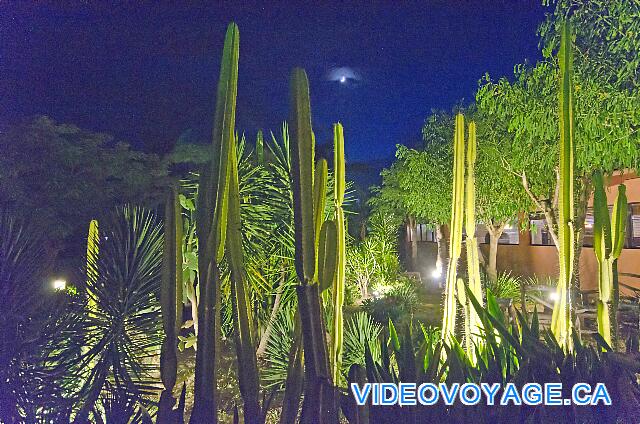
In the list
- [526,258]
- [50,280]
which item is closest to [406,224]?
[526,258]

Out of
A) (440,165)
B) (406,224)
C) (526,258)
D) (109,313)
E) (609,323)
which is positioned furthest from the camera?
(406,224)

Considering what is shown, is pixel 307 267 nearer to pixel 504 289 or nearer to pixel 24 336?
pixel 24 336

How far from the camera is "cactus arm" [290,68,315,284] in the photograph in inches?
59.9

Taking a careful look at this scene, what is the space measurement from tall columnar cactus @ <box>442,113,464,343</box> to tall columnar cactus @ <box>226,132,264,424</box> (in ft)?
3.83

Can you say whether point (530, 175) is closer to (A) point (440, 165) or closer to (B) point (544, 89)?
(A) point (440, 165)

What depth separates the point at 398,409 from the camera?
1423mm

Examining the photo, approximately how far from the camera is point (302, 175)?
1555 mm

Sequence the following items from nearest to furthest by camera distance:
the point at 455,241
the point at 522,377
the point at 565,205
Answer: the point at 522,377
the point at 565,205
the point at 455,241

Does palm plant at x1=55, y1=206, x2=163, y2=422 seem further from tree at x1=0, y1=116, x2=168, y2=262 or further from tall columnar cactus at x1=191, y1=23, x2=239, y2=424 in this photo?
tree at x1=0, y1=116, x2=168, y2=262

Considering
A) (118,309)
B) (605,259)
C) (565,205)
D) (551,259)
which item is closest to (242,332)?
(118,309)

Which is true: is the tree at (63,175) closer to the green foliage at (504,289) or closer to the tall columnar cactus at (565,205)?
the tall columnar cactus at (565,205)

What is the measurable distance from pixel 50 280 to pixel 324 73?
6.76 meters

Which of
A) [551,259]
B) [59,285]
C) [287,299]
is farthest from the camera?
[551,259]

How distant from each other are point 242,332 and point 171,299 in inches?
11.2
